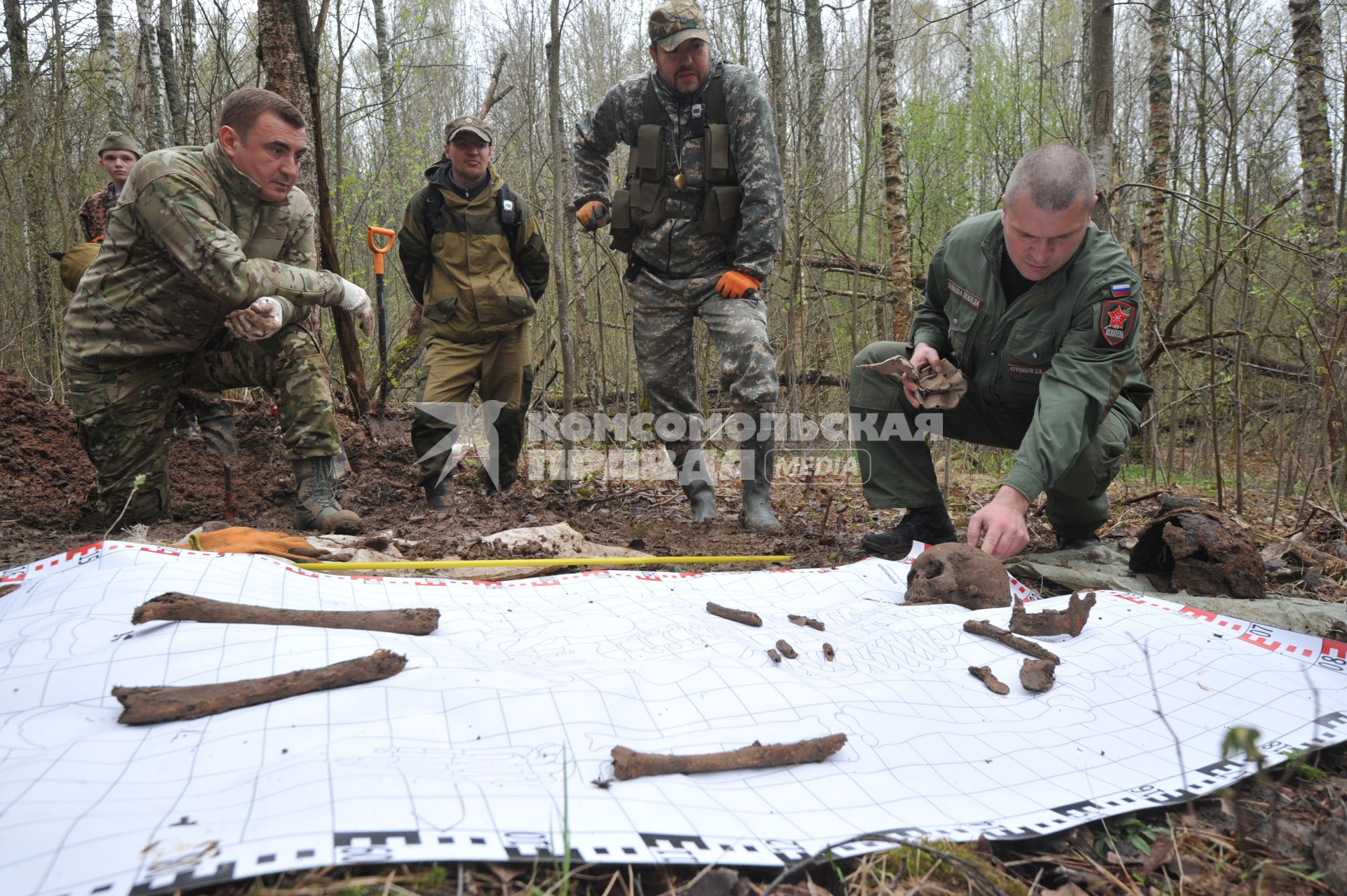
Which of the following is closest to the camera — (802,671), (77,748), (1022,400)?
(77,748)

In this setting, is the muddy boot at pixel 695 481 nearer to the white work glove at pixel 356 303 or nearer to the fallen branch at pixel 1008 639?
the white work glove at pixel 356 303

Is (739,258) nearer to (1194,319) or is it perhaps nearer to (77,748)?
(77,748)

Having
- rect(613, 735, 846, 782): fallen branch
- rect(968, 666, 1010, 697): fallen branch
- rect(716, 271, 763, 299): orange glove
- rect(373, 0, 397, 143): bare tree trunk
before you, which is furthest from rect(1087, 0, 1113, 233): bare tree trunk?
rect(373, 0, 397, 143): bare tree trunk

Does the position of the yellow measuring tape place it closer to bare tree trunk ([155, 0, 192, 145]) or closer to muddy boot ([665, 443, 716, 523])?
muddy boot ([665, 443, 716, 523])

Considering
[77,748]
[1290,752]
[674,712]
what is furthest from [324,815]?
[1290,752]

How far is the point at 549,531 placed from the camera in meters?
3.36

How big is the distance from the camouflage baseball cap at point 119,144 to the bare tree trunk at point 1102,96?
5579mm

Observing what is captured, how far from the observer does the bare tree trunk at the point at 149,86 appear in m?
7.50

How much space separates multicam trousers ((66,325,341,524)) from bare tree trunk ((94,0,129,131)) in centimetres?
667

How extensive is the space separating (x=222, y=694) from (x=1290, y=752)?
6.35ft

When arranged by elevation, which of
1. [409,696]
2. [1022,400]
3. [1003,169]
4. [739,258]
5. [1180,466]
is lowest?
[1180,466]

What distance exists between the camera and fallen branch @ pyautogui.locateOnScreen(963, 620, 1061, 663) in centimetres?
189

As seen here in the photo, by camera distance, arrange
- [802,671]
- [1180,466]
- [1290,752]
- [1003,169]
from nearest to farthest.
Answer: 1. [1290,752]
2. [802,671]
3. [1180,466]
4. [1003,169]

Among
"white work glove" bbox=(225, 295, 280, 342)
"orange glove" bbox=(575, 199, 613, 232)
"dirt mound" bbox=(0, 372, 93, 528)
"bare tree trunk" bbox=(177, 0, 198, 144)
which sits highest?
"bare tree trunk" bbox=(177, 0, 198, 144)
